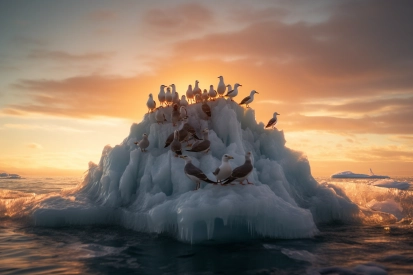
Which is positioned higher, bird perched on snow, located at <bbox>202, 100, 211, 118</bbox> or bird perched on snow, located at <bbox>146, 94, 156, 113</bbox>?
bird perched on snow, located at <bbox>146, 94, 156, 113</bbox>

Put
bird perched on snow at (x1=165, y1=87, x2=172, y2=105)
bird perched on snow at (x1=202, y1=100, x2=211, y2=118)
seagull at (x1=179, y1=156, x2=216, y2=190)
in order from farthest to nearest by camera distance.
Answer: bird perched on snow at (x1=165, y1=87, x2=172, y2=105) < bird perched on snow at (x1=202, y1=100, x2=211, y2=118) < seagull at (x1=179, y1=156, x2=216, y2=190)

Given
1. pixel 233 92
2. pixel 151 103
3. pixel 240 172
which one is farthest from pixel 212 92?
pixel 240 172

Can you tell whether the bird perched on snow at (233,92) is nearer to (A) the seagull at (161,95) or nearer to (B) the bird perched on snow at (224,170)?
(A) the seagull at (161,95)

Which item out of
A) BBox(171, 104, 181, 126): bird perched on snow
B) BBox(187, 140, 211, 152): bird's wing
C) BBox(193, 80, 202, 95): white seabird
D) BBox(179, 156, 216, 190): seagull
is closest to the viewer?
BBox(179, 156, 216, 190): seagull

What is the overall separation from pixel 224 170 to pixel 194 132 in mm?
5284

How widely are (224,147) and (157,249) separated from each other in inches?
315

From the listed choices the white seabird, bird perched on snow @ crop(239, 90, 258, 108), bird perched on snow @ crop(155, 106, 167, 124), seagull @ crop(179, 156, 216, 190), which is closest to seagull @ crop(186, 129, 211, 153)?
seagull @ crop(179, 156, 216, 190)

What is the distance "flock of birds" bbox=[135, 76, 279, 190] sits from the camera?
15226 mm

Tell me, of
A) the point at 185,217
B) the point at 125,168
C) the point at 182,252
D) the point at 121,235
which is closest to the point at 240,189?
the point at 185,217

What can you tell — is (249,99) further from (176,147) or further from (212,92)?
(176,147)

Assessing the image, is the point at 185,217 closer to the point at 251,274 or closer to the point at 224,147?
the point at 251,274

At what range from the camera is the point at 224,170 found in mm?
15133

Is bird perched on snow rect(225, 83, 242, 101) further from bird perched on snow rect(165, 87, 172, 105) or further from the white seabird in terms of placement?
bird perched on snow rect(165, 87, 172, 105)

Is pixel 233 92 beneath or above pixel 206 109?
above
